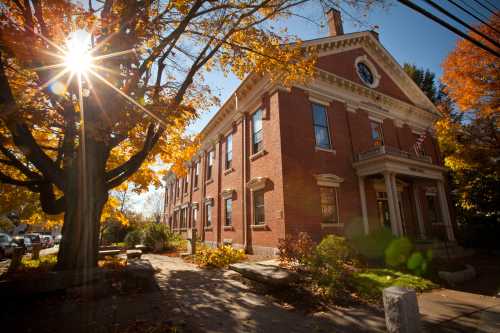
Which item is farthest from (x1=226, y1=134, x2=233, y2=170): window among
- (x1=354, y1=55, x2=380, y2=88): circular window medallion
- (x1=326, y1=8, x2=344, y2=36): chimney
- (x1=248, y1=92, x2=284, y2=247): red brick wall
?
(x1=326, y1=8, x2=344, y2=36): chimney

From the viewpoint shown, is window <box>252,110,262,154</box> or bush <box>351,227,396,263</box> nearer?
bush <box>351,227,396,263</box>

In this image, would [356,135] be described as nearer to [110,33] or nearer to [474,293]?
[474,293]

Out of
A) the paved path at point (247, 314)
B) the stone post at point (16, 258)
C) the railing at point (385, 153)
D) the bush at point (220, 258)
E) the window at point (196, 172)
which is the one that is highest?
the window at point (196, 172)

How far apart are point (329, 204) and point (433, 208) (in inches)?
418

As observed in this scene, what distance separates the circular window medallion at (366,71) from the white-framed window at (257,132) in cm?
788

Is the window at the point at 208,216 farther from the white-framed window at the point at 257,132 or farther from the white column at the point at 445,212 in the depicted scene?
the white column at the point at 445,212

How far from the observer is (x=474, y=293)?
7.16 metres

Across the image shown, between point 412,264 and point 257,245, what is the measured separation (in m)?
6.90

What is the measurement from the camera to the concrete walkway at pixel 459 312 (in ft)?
14.9

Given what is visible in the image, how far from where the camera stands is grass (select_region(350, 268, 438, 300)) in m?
6.56

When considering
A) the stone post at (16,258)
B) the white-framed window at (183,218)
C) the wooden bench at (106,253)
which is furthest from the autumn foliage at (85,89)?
the white-framed window at (183,218)

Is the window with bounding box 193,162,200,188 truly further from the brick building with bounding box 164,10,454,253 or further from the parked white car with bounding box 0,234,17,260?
the parked white car with bounding box 0,234,17,260

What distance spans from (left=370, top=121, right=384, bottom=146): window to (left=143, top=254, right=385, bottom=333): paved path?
13.6 metres

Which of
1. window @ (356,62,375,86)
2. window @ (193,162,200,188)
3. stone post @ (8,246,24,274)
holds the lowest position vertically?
stone post @ (8,246,24,274)
